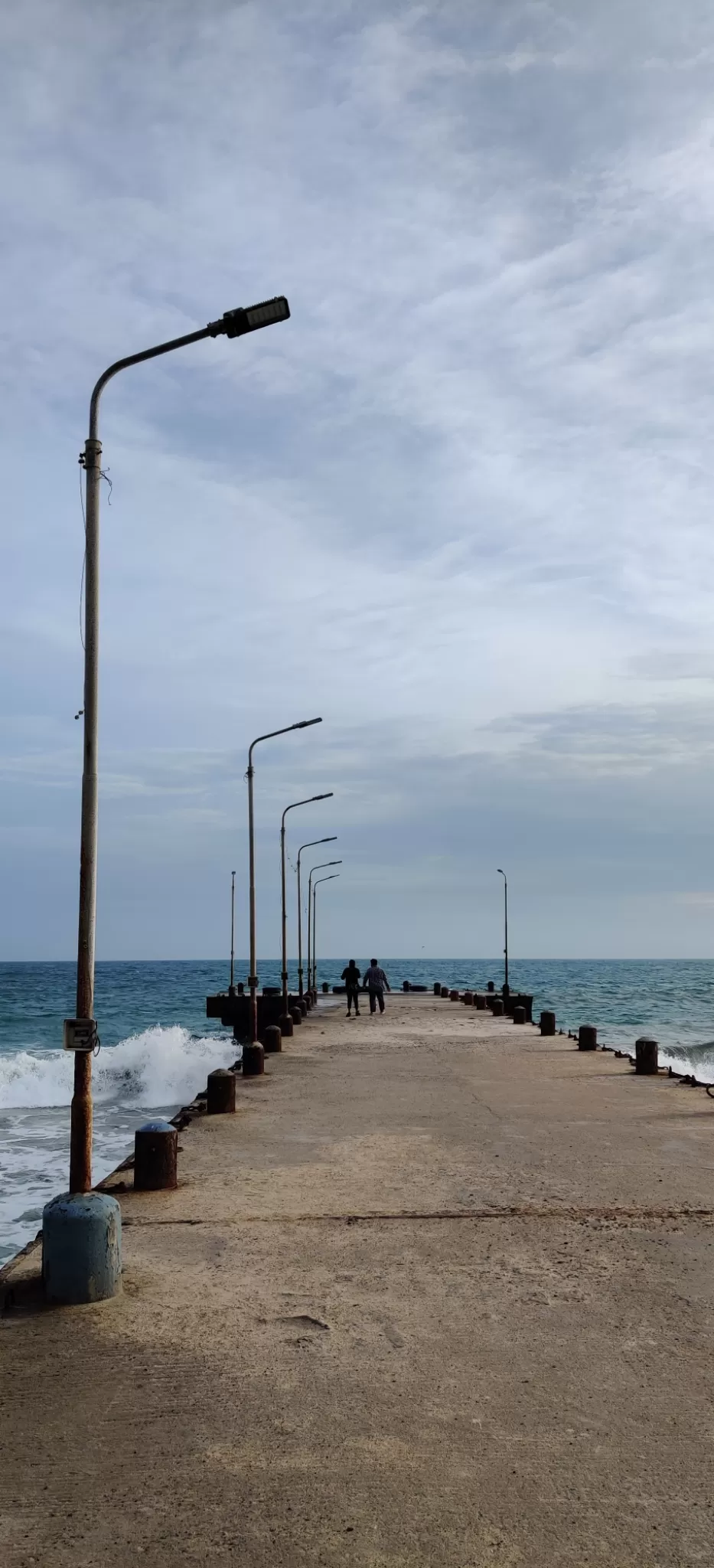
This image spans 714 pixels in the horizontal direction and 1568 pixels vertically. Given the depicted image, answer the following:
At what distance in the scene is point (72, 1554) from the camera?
3.85m

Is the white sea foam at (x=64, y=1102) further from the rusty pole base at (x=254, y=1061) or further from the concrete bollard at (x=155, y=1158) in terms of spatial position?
the concrete bollard at (x=155, y=1158)

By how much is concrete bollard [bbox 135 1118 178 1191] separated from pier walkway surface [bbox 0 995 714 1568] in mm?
229

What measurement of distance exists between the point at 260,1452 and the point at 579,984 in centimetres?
11252

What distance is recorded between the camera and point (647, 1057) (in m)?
18.3

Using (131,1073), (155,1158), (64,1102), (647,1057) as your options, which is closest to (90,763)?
(155,1158)

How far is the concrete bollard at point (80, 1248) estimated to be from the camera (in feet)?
21.0

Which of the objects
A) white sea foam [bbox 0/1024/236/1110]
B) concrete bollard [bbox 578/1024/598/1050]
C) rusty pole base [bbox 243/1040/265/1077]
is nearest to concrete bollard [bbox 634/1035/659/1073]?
concrete bollard [bbox 578/1024/598/1050]

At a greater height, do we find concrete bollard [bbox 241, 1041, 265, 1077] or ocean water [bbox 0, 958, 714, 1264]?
concrete bollard [bbox 241, 1041, 265, 1077]

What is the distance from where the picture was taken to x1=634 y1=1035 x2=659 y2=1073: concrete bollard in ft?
59.9

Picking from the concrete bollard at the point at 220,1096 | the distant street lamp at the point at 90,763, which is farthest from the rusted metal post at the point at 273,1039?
the distant street lamp at the point at 90,763

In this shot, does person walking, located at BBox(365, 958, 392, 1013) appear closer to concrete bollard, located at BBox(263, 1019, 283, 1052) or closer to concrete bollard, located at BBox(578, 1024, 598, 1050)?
concrete bollard, located at BBox(263, 1019, 283, 1052)

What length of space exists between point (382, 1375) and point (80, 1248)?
2.03 m

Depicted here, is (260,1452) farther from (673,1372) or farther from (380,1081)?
(380,1081)

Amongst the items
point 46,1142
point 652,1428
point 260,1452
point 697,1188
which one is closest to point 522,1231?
point 697,1188
